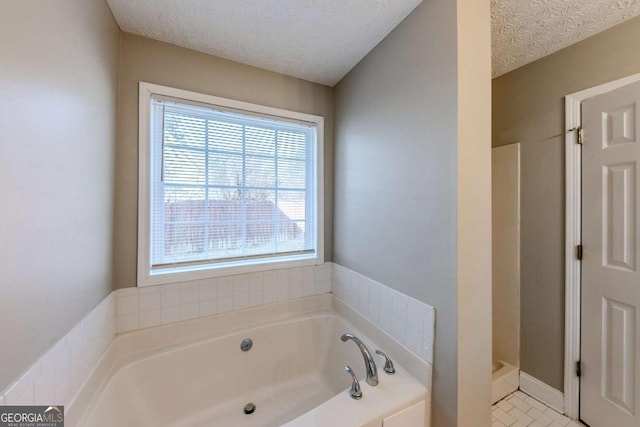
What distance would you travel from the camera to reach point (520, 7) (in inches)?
47.7

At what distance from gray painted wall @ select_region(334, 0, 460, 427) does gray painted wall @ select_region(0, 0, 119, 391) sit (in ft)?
4.75

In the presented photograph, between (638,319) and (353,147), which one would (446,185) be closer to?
(353,147)

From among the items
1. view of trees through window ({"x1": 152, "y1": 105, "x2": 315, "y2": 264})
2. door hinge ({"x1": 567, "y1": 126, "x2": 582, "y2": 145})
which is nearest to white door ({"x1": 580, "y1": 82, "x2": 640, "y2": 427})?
door hinge ({"x1": 567, "y1": 126, "x2": 582, "y2": 145})

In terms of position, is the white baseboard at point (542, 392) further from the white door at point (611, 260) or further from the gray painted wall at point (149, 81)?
the gray painted wall at point (149, 81)

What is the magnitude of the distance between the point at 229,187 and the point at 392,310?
4.47 ft

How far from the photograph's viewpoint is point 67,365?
902 mm

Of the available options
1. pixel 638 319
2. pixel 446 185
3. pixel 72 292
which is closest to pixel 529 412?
pixel 638 319

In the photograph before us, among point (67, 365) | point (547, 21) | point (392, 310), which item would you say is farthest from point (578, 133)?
point (67, 365)

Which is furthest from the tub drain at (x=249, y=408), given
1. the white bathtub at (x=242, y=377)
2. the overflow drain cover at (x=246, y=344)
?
the overflow drain cover at (x=246, y=344)

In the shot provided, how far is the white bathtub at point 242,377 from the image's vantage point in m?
1.08

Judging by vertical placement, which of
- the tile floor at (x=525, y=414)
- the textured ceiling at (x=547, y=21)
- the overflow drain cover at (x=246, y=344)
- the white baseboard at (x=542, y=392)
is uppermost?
the textured ceiling at (x=547, y=21)

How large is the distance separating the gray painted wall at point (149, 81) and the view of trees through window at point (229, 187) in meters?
0.14

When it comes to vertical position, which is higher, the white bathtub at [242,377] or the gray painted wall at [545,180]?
the gray painted wall at [545,180]

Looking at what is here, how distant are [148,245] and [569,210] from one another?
8.64ft
